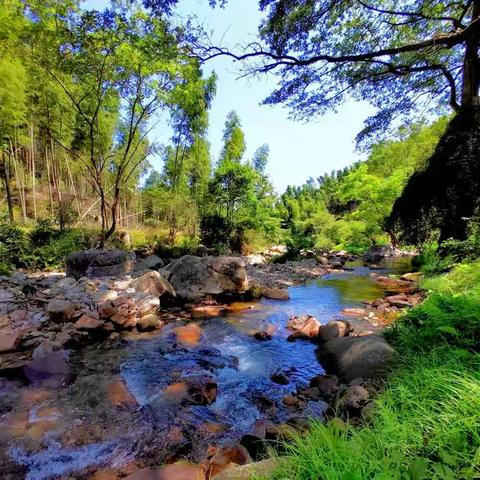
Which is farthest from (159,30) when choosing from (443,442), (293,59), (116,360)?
(443,442)

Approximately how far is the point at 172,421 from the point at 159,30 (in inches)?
222

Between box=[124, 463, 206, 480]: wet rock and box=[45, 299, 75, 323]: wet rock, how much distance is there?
3847 millimetres

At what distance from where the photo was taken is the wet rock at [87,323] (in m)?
5.02

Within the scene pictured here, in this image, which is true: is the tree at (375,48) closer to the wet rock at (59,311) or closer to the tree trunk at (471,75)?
the tree trunk at (471,75)

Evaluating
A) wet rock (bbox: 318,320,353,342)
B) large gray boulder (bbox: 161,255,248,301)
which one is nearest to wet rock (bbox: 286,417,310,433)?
wet rock (bbox: 318,320,353,342)

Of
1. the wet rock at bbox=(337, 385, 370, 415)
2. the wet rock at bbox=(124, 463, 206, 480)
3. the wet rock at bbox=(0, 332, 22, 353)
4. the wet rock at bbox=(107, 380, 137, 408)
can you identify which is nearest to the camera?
the wet rock at bbox=(124, 463, 206, 480)

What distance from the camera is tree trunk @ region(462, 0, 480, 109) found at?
6.15 metres

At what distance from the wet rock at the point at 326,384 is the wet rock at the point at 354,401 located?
452 millimetres

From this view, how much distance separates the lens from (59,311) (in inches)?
199

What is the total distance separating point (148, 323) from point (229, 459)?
374cm

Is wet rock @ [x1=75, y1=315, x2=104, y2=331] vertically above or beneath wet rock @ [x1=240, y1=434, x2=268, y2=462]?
above

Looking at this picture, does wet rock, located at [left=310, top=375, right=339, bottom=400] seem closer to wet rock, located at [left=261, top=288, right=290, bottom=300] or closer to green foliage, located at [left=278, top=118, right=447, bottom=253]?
wet rock, located at [left=261, top=288, right=290, bottom=300]

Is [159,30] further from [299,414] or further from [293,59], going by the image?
[299,414]

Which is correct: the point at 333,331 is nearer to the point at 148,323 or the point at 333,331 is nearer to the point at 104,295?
the point at 148,323
